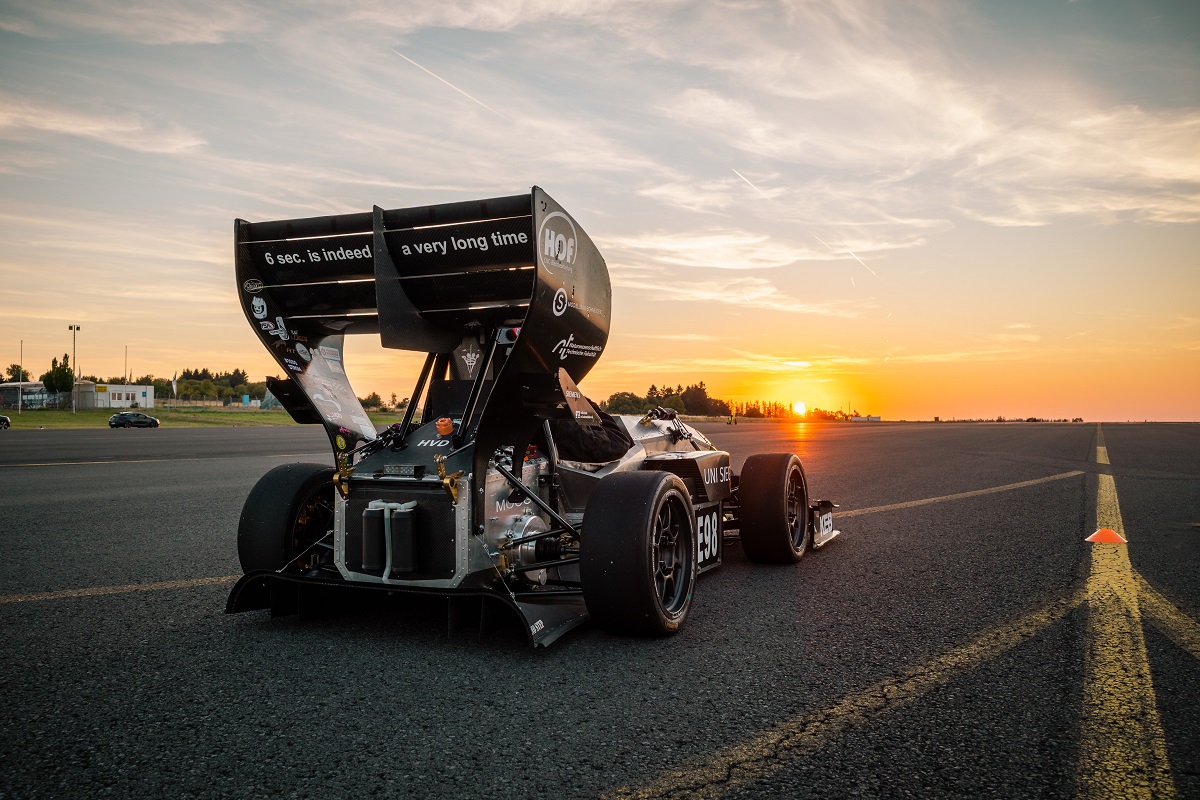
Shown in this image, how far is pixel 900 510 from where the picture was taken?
10289mm

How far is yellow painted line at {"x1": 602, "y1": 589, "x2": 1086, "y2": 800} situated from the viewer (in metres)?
2.82

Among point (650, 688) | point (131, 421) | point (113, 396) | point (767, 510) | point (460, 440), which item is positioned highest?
point (113, 396)

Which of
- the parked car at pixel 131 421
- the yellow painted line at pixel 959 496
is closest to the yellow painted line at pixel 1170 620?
the yellow painted line at pixel 959 496

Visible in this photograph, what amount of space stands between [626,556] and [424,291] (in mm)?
2062

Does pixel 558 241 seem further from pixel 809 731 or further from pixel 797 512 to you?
pixel 797 512

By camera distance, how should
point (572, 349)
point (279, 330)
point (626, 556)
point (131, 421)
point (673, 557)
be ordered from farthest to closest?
point (131, 421), point (279, 330), point (673, 557), point (572, 349), point (626, 556)

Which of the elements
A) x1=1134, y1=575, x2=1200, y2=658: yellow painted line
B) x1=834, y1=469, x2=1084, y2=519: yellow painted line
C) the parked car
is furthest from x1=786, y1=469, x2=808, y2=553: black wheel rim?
the parked car

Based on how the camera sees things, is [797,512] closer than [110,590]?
No

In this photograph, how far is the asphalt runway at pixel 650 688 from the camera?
2.91 m

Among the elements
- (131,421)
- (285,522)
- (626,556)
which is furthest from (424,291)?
(131,421)

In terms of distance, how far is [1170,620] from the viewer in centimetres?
503

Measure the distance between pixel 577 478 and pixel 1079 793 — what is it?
3.51 metres

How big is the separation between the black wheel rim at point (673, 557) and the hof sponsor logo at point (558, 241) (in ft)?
4.88

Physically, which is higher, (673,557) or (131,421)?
(131,421)
